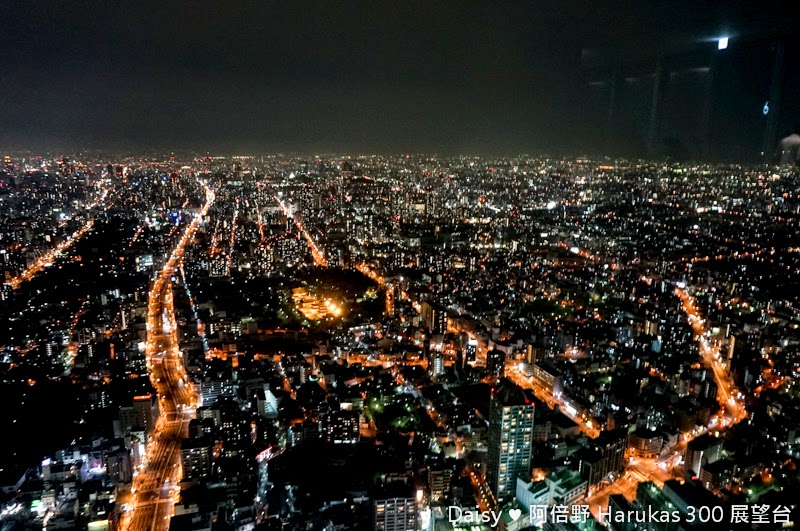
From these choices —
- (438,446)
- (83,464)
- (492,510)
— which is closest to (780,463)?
(492,510)

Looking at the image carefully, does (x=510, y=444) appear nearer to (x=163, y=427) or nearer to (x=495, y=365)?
(x=495, y=365)

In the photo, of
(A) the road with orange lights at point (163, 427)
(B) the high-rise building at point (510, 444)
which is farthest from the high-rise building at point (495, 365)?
(A) the road with orange lights at point (163, 427)

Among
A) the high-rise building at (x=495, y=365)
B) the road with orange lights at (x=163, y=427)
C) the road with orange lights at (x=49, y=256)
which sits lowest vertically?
the road with orange lights at (x=163, y=427)

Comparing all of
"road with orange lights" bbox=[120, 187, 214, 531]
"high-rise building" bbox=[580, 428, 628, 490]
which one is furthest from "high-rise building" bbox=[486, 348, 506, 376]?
"road with orange lights" bbox=[120, 187, 214, 531]

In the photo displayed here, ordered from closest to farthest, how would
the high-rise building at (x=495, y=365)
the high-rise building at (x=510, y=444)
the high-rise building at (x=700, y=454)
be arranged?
1. the high-rise building at (x=510, y=444)
2. the high-rise building at (x=700, y=454)
3. the high-rise building at (x=495, y=365)

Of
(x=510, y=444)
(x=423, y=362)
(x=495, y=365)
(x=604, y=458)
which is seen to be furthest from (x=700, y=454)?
(x=423, y=362)

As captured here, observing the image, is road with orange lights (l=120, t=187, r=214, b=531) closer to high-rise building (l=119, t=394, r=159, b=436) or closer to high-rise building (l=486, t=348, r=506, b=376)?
high-rise building (l=119, t=394, r=159, b=436)

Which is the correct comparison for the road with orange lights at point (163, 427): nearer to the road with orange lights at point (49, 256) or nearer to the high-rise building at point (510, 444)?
the high-rise building at point (510, 444)
